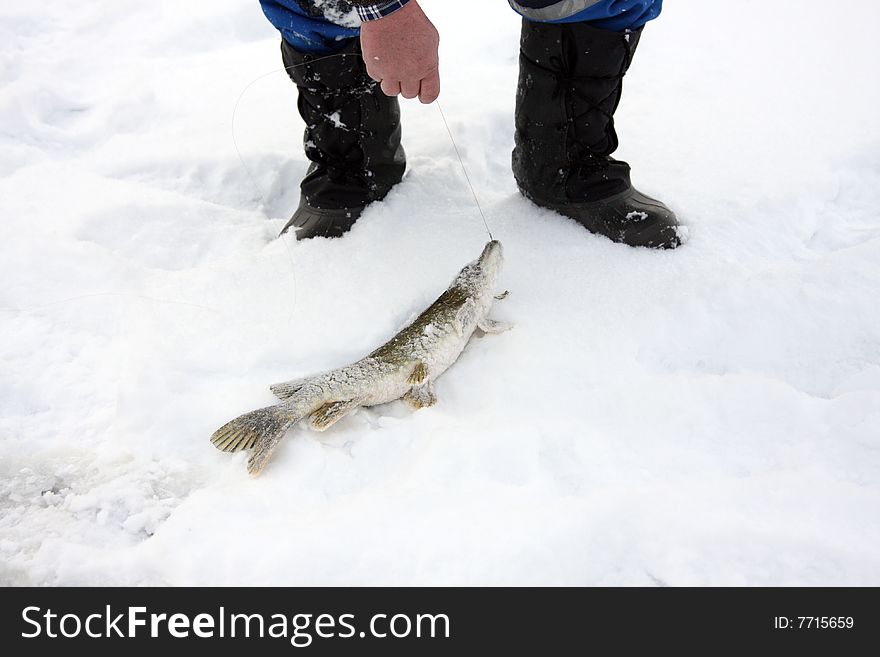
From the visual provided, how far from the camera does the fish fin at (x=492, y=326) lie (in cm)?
196

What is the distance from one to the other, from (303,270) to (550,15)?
3.65 ft

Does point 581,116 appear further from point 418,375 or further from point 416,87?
point 418,375

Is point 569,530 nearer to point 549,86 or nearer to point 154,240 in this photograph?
point 549,86

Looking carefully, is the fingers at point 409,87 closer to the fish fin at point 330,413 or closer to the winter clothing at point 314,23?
the winter clothing at point 314,23

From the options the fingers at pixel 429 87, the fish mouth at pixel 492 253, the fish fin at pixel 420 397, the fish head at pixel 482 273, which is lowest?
the fish fin at pixel 420 397

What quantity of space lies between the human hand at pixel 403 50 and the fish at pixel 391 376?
2.00 ft

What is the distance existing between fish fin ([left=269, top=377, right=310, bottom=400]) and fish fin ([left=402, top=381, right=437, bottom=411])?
278 millimetres

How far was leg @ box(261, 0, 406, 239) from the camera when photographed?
2.02 meters

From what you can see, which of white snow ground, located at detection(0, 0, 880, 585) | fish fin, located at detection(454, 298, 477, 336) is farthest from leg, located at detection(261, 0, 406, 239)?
fish fin, located at detection(454, 298, 477, 336)

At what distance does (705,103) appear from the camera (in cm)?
307

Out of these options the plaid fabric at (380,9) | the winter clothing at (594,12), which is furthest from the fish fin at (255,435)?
the winter clothing at (594,12)

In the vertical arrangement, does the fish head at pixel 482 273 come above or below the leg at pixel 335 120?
below

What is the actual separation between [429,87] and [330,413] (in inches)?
33.8

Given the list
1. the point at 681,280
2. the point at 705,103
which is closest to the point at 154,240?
the point at 681,280
